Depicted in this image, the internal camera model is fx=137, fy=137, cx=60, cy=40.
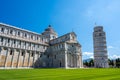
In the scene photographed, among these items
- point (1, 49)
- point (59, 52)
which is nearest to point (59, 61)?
point (59, 52)

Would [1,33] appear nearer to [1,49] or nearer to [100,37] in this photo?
[1,49]

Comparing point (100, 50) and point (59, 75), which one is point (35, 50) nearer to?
point (59, 75)

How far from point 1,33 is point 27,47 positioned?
39.0 feet

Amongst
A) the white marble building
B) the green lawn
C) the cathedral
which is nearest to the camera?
the green lawn

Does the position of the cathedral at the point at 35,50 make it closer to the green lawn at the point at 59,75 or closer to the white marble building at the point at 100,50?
the white marble building at the point at 100,50

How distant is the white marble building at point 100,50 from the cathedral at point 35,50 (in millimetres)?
31708

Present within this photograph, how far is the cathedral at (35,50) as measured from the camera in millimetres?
50594

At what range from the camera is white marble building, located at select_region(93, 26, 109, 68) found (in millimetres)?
92188

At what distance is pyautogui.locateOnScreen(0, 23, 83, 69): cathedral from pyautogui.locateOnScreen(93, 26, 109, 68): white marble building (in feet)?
104

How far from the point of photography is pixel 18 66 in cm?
5259

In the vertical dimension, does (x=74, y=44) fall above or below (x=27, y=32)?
below

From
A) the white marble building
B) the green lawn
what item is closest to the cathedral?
the white marble building

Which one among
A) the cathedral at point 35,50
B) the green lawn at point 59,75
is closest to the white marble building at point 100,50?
the cathedral at point 35,50

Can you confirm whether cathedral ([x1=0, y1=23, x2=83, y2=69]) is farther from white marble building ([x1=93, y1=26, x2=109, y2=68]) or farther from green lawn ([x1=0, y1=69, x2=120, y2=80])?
green lawn ([x1=0, y1=69, x2=120, y2=80])
